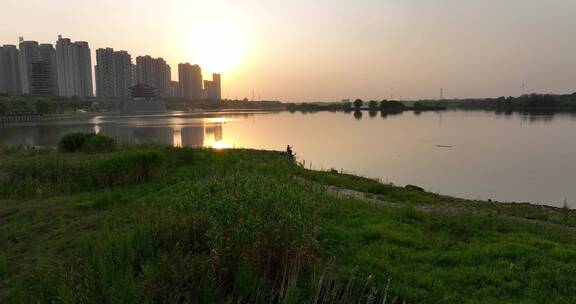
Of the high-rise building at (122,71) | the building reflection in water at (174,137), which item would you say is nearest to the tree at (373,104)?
the building reflection in water at (174,137)

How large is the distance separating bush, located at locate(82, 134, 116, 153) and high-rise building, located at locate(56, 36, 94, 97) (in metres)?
178

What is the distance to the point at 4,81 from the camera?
6457 inches

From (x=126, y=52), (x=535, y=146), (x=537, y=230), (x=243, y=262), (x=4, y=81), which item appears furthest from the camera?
(x=126, y=52)

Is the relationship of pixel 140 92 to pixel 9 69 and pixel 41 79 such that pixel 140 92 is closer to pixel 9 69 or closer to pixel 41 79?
pixel 41 79

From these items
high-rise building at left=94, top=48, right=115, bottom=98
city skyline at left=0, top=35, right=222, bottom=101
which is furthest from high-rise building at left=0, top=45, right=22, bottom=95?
high-rise building at left=94, top=48, right=115, bottom=98

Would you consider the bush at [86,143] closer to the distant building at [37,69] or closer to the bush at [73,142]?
the bush at [73,142]

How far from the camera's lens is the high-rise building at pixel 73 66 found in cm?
16788

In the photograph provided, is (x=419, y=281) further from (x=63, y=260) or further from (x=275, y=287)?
(x=63, y=260)

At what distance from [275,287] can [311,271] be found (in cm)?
49

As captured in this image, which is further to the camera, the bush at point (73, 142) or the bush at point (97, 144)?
the bush at point (73, 142)

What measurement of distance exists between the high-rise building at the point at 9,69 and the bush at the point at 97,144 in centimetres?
18080

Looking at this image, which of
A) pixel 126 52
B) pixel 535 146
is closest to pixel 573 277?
pixel 535 146

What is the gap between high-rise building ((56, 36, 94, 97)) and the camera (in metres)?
168

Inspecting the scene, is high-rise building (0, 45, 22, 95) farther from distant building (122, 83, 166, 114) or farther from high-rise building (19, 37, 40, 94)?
distant building (122, 83, 166, 114)
